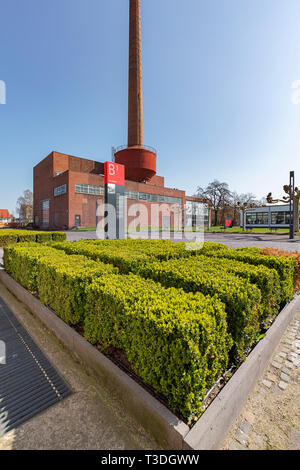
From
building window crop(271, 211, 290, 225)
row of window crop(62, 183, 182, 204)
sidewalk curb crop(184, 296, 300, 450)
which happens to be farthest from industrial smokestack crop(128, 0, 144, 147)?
sidewalk curb crop(184, 296, 300, 450)

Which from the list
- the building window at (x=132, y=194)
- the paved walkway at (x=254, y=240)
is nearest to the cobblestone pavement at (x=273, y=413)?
the paved walkway at (x=254, y=240)

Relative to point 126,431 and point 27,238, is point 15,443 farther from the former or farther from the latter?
point 27,238

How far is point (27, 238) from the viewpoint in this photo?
13852 millimetres

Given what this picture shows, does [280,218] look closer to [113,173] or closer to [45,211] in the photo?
[113,173]

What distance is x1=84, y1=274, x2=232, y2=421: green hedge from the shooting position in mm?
1876

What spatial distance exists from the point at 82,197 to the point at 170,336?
1517 inches

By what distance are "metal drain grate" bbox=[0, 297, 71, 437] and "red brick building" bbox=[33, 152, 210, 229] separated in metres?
34.7

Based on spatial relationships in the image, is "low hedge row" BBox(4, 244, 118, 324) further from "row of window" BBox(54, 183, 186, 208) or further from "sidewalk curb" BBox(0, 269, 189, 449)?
"row of window" BBox(54, 183, 186, 208)

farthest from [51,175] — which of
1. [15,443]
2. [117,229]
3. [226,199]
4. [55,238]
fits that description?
[15,443]

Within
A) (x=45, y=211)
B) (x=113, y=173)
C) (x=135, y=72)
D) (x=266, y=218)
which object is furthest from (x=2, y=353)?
(x=45, y=211)

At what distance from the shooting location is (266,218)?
116ft

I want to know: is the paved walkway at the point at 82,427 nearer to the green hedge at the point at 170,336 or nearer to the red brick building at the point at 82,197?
the green hedge at the point at 170,336

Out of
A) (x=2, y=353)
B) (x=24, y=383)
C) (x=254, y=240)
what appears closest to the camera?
(x=24, y=383)
